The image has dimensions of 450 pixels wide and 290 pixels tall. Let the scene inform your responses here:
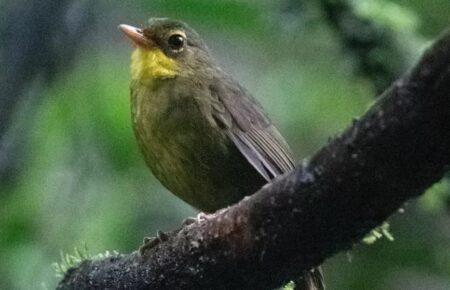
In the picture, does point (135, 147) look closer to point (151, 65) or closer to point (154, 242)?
point (151, 65)

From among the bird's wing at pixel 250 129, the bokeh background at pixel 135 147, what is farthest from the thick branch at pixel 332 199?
the bird's wing at pixel 250 129

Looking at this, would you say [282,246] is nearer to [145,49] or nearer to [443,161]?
[443,161]

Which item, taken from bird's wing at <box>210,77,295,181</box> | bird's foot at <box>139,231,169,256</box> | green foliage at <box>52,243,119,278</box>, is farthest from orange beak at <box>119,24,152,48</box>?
bird's foot at <box>139,231,169,256</box>

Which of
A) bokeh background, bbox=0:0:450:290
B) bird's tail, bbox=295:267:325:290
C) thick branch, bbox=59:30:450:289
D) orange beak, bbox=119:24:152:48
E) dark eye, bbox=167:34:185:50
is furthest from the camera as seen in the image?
dark eye, bbox=167:34:185:50

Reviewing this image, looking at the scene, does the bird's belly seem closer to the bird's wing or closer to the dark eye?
the bird's wing

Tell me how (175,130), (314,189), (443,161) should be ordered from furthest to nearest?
(175,130)
(314,189)
(443,161)

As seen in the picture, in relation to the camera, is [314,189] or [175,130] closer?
[314,189]

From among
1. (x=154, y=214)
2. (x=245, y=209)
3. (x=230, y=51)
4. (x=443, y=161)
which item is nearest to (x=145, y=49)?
(x=154, y=214)
